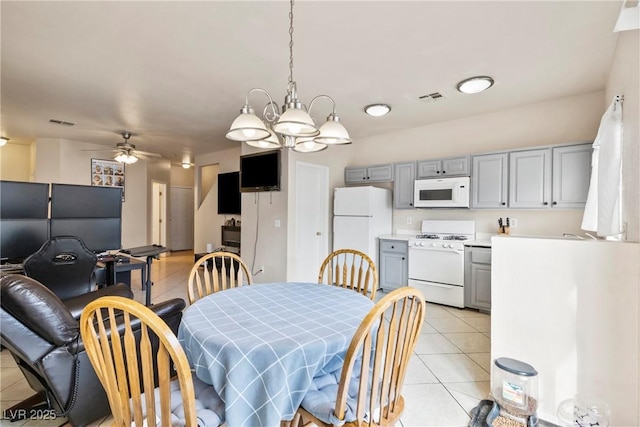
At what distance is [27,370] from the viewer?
169 cm

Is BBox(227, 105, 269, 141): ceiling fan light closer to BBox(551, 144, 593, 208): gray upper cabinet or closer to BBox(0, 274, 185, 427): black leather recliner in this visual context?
BBox(0, 274, 185, 427): black leather recliner

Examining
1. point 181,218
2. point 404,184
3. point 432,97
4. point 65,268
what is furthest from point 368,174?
point 181,218

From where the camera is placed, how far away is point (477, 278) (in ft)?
12.0

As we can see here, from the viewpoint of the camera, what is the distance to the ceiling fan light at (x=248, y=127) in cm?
165

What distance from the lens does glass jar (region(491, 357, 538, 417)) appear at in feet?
5.83

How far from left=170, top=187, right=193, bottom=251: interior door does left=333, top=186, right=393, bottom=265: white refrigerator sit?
234 inches

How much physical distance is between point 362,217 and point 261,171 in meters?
1.75

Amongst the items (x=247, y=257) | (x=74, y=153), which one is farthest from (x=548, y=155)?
(x=74, y=153)

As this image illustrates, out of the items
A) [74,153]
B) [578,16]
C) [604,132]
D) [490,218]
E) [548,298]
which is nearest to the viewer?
[548,298]

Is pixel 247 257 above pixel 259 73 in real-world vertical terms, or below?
below

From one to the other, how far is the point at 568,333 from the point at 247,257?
168 inches

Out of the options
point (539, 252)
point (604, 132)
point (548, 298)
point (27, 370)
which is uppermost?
point (604, 132)

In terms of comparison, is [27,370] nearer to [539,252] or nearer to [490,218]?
[539,252]

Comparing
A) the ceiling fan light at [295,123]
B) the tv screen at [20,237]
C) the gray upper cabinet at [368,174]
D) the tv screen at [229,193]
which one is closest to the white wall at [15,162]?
the tv screen at [229,193]
